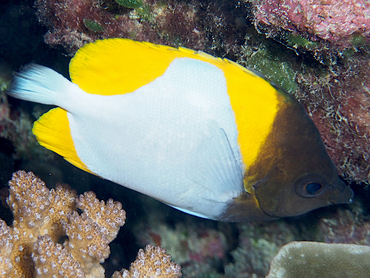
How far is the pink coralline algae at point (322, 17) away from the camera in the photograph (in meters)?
1.33

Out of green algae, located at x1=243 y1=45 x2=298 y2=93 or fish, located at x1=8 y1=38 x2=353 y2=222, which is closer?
fish, located at x1=8 y1=38 x2=353 y2=222

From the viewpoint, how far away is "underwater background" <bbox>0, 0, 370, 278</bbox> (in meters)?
1.50

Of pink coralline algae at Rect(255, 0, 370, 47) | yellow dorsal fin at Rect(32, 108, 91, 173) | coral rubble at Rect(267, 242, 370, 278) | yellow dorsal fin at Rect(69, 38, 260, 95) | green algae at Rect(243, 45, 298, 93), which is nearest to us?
pink coralline algae at Rect(255, 0, 370, 47)

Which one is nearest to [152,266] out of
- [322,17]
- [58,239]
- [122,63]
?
[58,239]

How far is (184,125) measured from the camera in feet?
4.60

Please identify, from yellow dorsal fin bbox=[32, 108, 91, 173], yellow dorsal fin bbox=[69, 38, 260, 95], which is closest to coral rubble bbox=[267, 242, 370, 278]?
yellow dorsal fin bbox=[69, 38, 260, 95]

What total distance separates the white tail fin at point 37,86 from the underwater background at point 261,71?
30.3 inches

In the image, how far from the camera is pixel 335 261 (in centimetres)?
175

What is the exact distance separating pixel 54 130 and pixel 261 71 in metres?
1.42

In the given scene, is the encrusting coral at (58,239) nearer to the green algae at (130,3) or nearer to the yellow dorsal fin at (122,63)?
the yellow dorsal fin at (122,63)

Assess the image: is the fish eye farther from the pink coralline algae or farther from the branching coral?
the branching coral

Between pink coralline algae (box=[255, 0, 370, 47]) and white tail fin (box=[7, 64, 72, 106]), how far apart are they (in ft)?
3.99

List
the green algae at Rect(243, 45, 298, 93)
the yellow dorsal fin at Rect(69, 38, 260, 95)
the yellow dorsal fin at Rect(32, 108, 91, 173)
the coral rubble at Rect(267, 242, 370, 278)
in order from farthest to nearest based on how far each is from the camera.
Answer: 1. the green algae at Rect(243, 45, 298, 93)
2. the coral rubble at Rect(267, 242, 370, 278)
3. the yellow dorsal fin at Rect(32, 108, 91, 173)
4. the yellow dorsal fin at Rect(69, 38, 260, 95)

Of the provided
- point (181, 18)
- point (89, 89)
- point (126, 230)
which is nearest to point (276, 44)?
point (181, 18)
